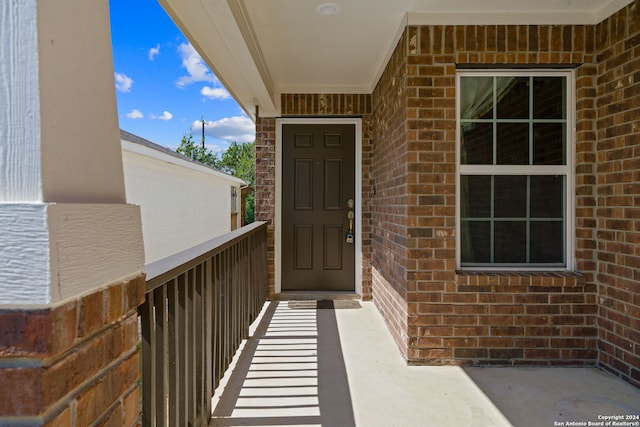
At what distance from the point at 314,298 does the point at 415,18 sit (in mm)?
3044

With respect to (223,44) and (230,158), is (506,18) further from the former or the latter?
(230,158)

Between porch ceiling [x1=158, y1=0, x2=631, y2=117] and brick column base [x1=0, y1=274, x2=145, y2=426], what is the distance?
6.01ft

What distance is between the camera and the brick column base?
1.89 feet

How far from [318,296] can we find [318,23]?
289 cm

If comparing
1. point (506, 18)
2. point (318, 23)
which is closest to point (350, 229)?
point (318, 23)

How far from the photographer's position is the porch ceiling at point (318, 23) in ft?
8.04

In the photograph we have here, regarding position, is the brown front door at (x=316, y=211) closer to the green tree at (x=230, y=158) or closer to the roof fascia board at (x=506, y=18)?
the roof fascia board at (x=506, y=18)

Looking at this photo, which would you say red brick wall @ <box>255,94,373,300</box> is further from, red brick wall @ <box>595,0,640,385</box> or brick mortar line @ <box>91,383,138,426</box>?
brick mortar line @ <box>91,383,138,426</box>

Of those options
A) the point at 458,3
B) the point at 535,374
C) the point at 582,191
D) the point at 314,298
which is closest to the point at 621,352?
the point at 535,374

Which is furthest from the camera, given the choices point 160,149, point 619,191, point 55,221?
point 160,149

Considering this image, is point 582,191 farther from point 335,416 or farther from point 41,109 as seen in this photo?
point 41,109

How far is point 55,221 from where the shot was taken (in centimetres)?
60

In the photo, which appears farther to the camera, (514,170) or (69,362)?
(514,170)

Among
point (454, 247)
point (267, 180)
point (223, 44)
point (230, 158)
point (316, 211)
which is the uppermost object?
point (230, 158)
